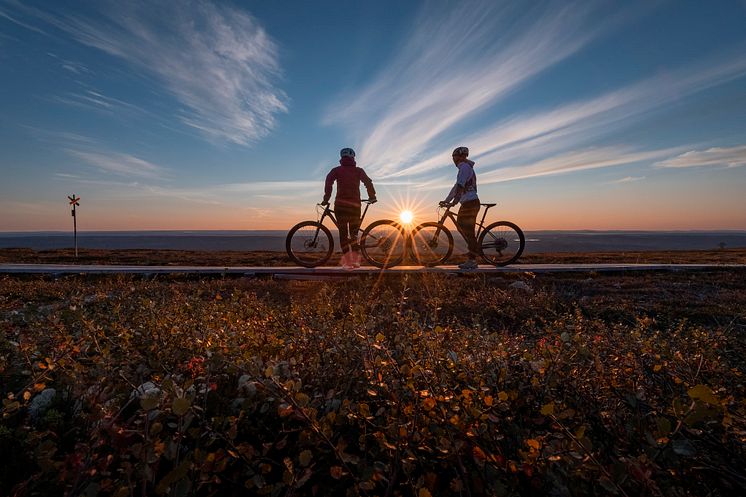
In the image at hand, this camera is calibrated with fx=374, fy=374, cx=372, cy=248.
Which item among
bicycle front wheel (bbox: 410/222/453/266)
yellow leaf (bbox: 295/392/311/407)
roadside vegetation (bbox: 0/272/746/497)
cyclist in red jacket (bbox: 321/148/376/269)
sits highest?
cyclist in red jacket (bbox: 321/148/376/269)

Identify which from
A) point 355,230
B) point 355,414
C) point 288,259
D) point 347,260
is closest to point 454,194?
point 355,230

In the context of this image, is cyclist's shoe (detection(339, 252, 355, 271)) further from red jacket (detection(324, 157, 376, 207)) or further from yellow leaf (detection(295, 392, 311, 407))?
yellow leaf (detection(295, 392, 311, 407))

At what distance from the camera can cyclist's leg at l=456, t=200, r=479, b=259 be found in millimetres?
10852

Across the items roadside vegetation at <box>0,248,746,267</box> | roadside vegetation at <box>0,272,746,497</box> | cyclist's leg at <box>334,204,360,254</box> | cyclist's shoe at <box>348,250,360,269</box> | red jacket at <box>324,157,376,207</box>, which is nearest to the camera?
roadside vegetation at <box>0,272,746,497</box>

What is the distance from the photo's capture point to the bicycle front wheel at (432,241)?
445 inches

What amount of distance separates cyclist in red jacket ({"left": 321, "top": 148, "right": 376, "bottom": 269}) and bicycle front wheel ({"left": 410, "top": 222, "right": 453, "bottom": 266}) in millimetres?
1724

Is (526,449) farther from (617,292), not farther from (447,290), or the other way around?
(617,292)

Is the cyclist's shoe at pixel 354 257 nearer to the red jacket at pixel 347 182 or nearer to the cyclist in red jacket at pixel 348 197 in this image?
the cyclist in red jacket at pixel 348 197

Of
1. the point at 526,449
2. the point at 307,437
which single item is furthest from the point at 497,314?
the point at 307,437

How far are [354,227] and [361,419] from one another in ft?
30.3

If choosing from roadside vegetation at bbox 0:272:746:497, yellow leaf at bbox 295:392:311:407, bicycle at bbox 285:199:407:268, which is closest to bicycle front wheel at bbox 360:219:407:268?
bicycle at bbox 285:199:407:268

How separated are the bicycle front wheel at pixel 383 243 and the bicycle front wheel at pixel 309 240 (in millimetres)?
1103

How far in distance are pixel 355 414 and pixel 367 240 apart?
30.4 ft

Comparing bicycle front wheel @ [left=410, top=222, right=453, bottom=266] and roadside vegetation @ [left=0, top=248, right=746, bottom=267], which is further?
roadside vegetation @ [left=0, top=248, right=746, bottom=267]
